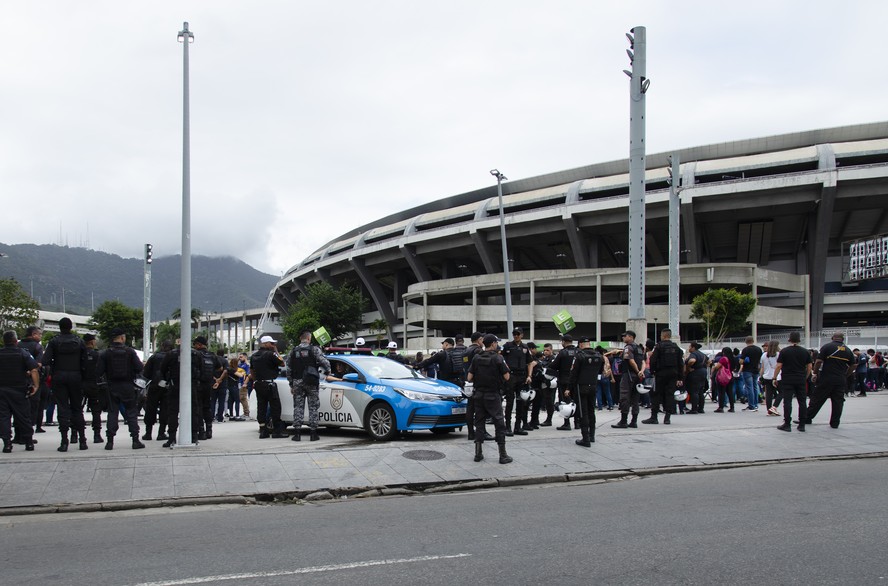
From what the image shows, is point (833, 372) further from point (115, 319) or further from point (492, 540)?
point (115, 319)

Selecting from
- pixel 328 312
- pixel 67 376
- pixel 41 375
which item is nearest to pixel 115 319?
pixel 328 312

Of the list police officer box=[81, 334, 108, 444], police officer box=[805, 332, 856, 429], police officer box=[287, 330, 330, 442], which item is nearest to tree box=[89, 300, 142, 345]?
police officer box=[81, 334, 108, 444]

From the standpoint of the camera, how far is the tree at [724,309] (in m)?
41.2

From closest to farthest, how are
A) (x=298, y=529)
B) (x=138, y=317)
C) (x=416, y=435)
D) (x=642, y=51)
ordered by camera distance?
(x=298, y=529)
(x=416, y=435)
(x=642, y=51)
(x=138, y=317)

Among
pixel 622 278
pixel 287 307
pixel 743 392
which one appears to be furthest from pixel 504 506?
pixel 287 307

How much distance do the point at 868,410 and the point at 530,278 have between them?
38.5 metres

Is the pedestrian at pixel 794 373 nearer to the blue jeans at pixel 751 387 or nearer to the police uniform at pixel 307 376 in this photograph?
the blue jeans at pixel 751 387

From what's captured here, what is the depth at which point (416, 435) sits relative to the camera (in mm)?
11734

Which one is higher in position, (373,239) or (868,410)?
(373,239)

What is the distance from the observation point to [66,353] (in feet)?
31.9

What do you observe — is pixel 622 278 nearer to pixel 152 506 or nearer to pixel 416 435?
pixel 416 435

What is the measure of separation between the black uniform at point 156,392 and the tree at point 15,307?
40.0m

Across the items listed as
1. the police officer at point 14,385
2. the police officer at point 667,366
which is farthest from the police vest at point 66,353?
the police officer at point 667,366

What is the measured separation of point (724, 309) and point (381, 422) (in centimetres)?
3512
